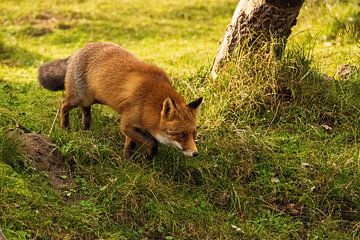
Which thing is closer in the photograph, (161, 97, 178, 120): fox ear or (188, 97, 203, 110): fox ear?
(161, 97, 178, 120): fox ear

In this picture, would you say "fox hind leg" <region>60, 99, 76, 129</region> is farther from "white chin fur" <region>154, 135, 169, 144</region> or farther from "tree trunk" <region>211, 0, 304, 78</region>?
"tree trunk" <region>211, 0, 304, 78</region>

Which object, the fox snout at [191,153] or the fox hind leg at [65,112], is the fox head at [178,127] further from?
the fox hind leg at [65,112]

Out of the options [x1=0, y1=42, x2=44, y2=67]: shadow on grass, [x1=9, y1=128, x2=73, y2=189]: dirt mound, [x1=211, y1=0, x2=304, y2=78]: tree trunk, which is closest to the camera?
[x1=9, y1=128, x2=73, y2=189]: dirt mound

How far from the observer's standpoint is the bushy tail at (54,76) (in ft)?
26.7

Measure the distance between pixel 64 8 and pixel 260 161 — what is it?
9.37 meters

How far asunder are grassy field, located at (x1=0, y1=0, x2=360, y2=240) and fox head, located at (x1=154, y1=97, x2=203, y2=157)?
35 centimetres

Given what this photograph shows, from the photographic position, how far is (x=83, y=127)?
7.86 meters

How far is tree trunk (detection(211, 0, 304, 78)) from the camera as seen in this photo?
8.34m

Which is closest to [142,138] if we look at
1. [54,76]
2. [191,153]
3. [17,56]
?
[191,153]

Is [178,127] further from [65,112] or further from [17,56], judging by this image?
[17,56]

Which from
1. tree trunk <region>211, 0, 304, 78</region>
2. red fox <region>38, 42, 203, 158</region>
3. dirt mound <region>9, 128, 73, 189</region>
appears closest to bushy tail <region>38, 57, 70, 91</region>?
red fox <region>38, 42, 203, 158</region>

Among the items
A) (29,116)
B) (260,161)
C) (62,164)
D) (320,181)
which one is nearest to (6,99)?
(29,116)

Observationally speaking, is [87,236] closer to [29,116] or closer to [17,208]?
[17,208]

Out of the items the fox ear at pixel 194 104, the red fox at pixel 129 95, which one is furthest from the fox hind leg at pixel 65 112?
the fox ear at pixel 194 104
